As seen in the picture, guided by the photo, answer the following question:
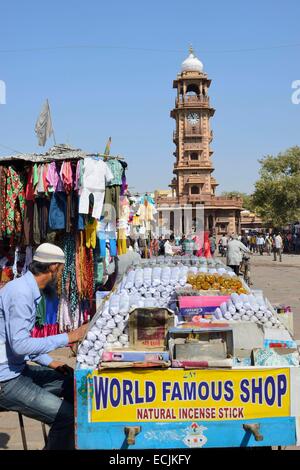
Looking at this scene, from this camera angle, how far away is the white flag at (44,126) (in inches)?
320

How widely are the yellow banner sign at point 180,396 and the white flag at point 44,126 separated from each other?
583cm

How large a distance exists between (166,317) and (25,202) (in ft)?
13.5

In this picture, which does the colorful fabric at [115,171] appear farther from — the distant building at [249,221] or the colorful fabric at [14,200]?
the distant building at [249,221]

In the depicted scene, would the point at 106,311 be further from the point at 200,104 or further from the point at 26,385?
the point at 200,104

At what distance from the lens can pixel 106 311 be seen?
158 inches

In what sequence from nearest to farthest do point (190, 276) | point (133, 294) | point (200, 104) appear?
point (133, 294) < point (190, 276) < point (200, 104)

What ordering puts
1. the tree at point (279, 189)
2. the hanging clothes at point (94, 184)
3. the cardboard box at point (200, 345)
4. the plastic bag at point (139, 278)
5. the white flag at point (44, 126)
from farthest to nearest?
the tree at point (279, 189)
the white flag at point (44, 126)
the hanging clothes at point (94, 184)
the plastic bag at point (139, 278)
the cardboard box at point (200, 345)

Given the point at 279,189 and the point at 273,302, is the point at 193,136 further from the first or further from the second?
the point at 273,302

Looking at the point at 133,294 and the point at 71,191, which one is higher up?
the point at 71,191

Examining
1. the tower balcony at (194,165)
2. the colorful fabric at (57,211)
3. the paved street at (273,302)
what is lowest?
the paved street at (273,302)

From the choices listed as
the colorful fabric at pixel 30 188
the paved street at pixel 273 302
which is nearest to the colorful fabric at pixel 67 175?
the colorful fabric at pixel 30 188

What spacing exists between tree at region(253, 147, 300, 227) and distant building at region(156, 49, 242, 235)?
55.5ft

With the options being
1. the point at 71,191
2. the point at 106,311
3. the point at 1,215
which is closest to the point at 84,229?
the point at 71,191

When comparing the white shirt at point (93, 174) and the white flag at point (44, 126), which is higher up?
the white flag at point (44, 126)
